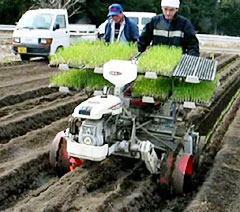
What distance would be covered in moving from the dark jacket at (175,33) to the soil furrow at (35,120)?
2591 millimetres

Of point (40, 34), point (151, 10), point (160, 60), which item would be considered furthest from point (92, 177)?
point (151, 10)

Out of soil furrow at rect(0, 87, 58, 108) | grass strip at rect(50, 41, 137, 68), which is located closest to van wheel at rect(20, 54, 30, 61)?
soil furrow at rect(0, 87, 58, 108)

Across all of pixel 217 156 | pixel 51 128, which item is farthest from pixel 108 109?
pixel 51 128

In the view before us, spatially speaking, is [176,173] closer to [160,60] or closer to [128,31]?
[160,60]

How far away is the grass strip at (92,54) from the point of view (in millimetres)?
5547

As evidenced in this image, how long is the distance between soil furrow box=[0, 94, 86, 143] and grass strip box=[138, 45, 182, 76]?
9.50 feet

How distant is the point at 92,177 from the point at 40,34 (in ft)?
38.5

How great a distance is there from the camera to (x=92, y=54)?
18.4ft

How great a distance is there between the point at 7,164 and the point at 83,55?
5.50ft

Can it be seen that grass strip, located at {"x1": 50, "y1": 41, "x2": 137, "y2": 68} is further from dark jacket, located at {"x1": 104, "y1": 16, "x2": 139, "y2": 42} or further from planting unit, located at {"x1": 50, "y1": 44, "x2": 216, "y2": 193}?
dark jacket, located at {"x1": 104, "y1": 16, "x2": 139, "y2": 42}

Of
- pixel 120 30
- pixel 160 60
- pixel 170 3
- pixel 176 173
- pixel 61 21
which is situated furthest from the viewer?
pixel 61 21

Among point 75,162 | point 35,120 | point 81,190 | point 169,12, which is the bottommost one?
point 35,120

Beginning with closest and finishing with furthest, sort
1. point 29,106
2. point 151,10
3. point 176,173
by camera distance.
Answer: point 176,173
point 29,106
point 151,10

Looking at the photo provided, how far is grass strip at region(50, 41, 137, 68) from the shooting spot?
218 inches
